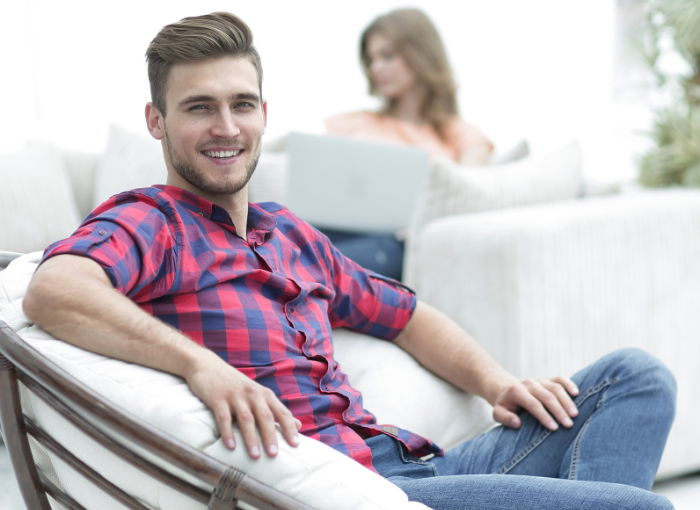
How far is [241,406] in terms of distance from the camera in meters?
0.80

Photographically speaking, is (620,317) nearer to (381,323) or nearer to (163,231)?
(381,323)

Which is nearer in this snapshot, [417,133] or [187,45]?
[187,45]

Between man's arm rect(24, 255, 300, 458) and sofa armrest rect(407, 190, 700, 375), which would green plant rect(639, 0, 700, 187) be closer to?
sofa armrest rect(407, 190, 700, 375)

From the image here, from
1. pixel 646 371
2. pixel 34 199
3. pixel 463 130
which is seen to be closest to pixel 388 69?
pixel 463 130

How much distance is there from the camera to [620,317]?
1.93 metres

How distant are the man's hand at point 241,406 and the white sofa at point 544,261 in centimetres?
86

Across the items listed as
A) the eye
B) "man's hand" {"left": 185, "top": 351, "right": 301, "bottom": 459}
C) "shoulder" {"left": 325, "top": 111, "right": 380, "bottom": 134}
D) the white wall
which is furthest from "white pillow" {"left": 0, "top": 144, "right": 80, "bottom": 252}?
"shoulder" {"left": 325, "top": 111, "right": 380, "bottom": 134}

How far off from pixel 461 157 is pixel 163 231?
85.0 inches

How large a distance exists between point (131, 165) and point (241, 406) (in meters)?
0.83

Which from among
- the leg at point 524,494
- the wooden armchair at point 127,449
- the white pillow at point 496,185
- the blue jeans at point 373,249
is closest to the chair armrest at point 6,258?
the wooden armchair at point 127,449

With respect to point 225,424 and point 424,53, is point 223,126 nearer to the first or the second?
point 225,424

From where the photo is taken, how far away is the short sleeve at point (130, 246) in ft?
2.93

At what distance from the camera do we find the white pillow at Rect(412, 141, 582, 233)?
2.03 metres

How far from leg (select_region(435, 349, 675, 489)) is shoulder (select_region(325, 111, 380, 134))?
195 cm
